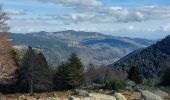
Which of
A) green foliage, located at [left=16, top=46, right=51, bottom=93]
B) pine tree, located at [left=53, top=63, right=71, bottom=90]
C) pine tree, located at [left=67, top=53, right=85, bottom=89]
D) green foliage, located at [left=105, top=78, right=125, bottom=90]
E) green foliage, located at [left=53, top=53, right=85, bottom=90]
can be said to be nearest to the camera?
green foliage, located at [left=105, top=78, right=125, bottom=90]

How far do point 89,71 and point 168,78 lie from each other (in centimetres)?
8377

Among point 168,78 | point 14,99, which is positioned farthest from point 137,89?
point 168,78

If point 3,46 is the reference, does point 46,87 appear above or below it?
below

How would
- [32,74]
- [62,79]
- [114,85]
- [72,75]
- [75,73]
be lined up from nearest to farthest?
[114,85], [72,75], [75,73], [62,79], [32,74]

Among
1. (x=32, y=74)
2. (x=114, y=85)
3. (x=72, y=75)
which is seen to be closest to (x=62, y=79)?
(x=72, y=75)

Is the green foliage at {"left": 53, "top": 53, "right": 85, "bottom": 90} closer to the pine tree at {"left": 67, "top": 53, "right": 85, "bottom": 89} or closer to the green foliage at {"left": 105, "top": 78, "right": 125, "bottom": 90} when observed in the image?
the pine tree at {"left": 67, "top": 53, "right": 85, "bottom": 89}

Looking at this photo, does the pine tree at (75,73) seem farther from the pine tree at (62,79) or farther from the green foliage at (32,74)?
the green foliage at (32,74)

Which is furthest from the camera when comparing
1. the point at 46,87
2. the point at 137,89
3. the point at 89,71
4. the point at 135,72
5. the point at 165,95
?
the point at 89,71

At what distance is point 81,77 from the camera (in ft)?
304

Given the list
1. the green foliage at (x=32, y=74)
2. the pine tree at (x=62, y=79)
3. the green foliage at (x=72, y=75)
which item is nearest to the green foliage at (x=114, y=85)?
the green foliage at (x=72, y=75)

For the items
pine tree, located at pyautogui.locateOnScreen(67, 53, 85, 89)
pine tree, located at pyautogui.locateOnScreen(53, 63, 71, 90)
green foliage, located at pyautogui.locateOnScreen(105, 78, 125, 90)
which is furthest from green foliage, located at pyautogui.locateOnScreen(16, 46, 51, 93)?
green foliage, located at pyautogui.locateOnScreen(105, 78, 125, 90)

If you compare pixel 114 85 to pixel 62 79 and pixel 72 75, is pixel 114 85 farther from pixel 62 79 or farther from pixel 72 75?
pixel 62 79

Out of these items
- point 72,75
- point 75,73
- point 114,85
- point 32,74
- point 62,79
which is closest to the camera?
point 114,85

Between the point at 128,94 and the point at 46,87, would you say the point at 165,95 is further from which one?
the point at 46,87
